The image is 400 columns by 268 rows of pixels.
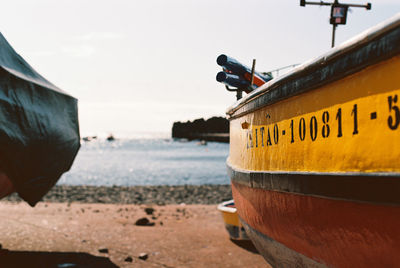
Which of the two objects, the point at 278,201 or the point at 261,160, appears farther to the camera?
the point at 261,160

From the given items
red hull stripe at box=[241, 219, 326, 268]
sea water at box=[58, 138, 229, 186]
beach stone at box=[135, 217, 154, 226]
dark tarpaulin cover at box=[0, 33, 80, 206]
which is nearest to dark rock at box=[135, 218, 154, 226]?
beach stone at box=[135, 217, 154, 226]

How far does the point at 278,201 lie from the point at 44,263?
358cm

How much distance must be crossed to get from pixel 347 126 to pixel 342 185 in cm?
35

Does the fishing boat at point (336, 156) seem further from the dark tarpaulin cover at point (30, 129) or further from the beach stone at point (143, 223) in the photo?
the beach stone at point (143, 223)

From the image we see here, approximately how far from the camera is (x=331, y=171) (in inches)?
91.4

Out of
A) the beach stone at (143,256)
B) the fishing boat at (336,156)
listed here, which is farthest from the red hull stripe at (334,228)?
the beach stone at (143,256)

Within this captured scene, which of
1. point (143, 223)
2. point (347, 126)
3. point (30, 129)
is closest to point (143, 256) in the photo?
point (30, 129)

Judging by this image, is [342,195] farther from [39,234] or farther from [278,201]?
[39,234]

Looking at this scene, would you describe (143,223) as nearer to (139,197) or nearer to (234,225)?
(234,225)

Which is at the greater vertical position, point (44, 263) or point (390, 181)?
point (390, 181)

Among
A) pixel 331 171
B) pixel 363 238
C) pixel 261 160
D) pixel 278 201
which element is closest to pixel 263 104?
pixel 261 160

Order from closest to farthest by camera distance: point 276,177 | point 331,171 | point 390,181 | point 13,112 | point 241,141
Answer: point 390,181 < point 331,171 < point 276,177 < point 241,141 < point 13,112

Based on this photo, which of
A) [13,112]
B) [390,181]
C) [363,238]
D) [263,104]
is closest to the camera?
[390,181]

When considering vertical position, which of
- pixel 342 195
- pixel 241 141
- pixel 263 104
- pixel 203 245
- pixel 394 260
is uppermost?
pixel 263 104
